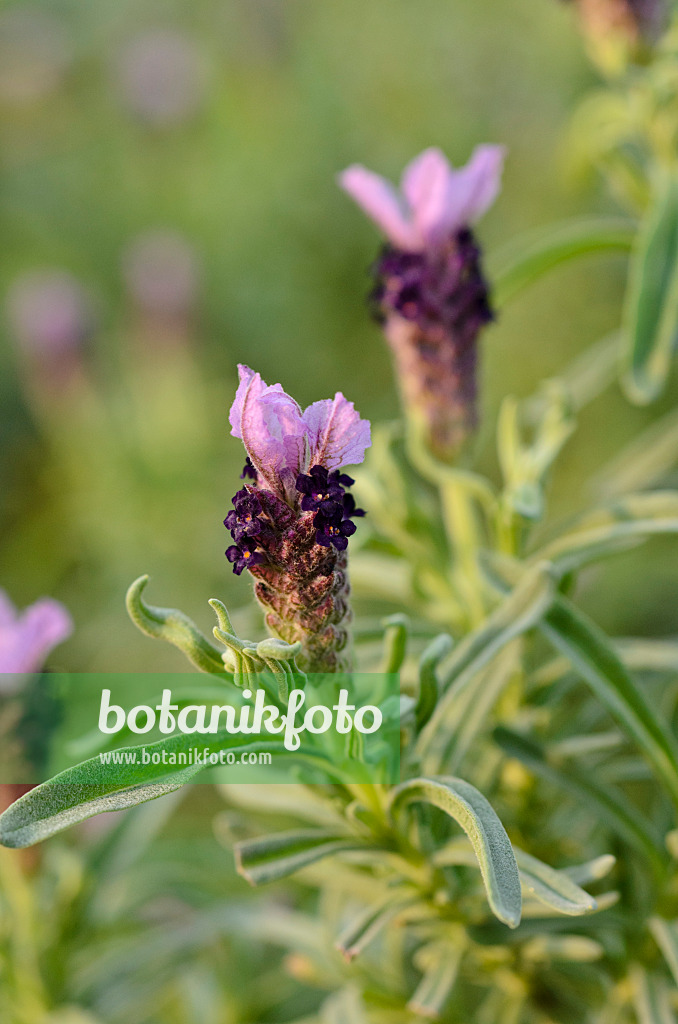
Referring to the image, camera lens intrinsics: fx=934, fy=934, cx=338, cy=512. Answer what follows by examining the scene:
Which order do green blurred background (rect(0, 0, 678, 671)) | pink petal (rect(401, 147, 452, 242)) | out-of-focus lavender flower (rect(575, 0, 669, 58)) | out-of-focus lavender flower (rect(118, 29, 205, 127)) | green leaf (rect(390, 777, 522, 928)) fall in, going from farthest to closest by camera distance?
out-of-focus lavender flower (rect(118, 29, 205, 127)) < green blurred background (rect(0, 0, 678, 671)) < out-of-focus lavender flower (rect(575, 0, 669, 58)) < pink petal (rect(401, 147, 452, 242)) < green leaf (rect(390, 777, 522, 928))

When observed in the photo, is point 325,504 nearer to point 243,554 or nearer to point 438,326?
point 243,554

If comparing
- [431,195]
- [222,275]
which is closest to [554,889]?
[431,195]

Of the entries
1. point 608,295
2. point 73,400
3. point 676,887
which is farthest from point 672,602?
point 73,400

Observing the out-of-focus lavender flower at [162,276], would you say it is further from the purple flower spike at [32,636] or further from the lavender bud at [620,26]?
the purple flower spike at [32,636]

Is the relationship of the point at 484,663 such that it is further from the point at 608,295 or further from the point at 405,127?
the point at 405,127

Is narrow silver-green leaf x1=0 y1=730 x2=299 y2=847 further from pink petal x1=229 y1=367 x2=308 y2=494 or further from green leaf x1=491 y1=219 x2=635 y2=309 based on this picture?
green leaf x1=491 y1=219 x2=635 y2=309

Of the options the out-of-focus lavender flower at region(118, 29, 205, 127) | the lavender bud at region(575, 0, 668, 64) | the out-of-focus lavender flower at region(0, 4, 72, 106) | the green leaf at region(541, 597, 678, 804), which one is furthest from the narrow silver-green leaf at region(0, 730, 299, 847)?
the out-of-focus lavender flower at region(0, 4, 72, 106)

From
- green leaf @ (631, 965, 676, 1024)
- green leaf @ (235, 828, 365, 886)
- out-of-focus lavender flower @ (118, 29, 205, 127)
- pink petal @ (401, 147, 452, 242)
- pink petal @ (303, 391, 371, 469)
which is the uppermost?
out-of-focus lavender flower @ (118, 29, 205, 127)
